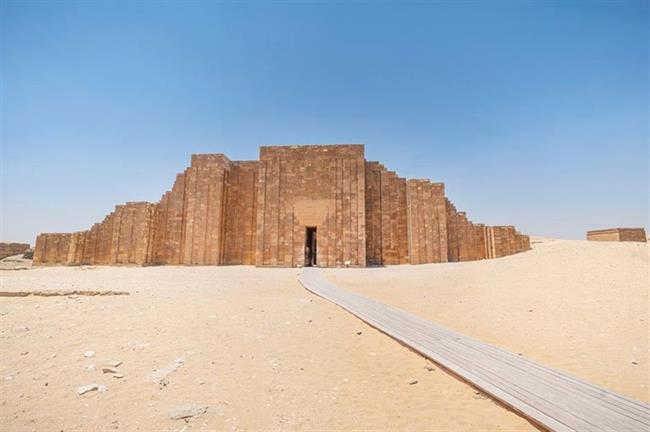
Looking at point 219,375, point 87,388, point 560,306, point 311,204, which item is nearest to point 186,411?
point 219,375

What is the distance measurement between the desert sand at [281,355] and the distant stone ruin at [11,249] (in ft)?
94.5

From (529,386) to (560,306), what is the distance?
5.26 meters

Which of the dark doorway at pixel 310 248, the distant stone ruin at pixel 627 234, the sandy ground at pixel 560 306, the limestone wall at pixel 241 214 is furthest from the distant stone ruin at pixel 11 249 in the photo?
the distant stone ruin at pixel 627 234

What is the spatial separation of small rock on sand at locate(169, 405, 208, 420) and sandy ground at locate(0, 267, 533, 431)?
0.07 metres

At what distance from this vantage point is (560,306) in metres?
8.02

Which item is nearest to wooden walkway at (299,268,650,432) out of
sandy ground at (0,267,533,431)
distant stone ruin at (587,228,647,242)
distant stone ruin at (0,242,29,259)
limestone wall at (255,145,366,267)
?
sandy ground at (0,267,533,431)

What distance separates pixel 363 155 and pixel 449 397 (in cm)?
2098

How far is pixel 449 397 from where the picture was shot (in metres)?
3.85

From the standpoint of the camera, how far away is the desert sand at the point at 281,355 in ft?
11.4

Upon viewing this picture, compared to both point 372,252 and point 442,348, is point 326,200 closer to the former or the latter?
point 372,252

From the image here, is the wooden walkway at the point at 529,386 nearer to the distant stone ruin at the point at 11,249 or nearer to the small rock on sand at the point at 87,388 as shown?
the small rock on sand at the point at 87,388

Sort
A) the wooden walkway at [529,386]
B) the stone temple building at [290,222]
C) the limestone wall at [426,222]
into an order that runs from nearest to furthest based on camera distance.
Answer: the wooden walkway at [529,386]
the stone temple building at [290,222]
the limestone wall at [426,222]

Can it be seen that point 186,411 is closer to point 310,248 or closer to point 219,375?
point 219,375

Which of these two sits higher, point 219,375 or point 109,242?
point 109,242
